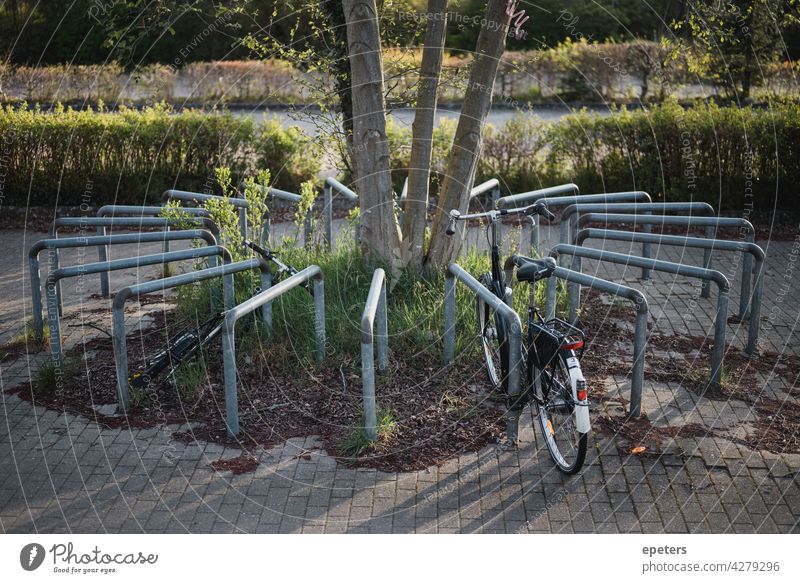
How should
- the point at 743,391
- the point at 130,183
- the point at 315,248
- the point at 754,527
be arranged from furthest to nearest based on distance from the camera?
the point at 130,183
the point at 315,248
the point at 743,391
the point at 754,527

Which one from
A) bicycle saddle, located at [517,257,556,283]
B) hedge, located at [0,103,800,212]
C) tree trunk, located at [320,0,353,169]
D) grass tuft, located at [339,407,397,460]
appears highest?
tree trunk, located at [320,0,353,169]

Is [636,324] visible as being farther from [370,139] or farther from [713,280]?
[370,139]

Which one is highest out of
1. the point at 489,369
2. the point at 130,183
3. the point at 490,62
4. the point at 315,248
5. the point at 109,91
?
the point at 109,91

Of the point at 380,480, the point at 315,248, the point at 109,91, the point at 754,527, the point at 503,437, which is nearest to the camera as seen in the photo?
the point at 754,527

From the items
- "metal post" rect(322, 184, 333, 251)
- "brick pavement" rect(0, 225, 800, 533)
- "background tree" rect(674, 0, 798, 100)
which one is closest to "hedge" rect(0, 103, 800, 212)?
"background tree" rect(674, 0, 798, 100)

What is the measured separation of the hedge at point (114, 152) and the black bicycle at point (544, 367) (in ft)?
19.6

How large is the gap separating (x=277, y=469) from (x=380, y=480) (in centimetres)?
63

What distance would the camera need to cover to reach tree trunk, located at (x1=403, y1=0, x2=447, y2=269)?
7535 mm

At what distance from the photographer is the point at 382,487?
16.9 feet

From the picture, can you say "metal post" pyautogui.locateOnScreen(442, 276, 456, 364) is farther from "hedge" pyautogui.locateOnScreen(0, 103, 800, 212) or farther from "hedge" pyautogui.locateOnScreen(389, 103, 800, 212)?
"hedge" pyautogui.locateOnScreen(0, 103, 800, 212)

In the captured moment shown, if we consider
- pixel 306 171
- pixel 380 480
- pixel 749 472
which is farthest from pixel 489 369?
pixel 306 171

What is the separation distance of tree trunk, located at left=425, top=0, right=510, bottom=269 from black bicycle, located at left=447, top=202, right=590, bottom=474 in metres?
1.21

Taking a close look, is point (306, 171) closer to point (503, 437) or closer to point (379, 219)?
point (379, 219)

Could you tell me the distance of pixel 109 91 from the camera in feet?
65.6
